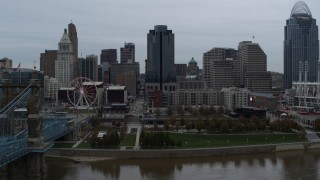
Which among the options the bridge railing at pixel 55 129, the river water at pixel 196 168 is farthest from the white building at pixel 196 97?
the river water at pixel 196 168

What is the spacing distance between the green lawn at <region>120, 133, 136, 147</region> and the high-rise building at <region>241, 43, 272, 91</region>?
162ft

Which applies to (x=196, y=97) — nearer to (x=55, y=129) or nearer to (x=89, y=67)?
(x=55, y=129)

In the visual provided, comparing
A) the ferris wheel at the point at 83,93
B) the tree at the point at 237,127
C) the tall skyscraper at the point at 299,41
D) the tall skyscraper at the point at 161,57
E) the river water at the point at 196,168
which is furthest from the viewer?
the tall skyscraper at the point at 299,41

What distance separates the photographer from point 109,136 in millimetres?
24688

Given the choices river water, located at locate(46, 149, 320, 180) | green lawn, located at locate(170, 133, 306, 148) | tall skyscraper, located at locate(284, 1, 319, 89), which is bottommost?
river water, located at locate(46, 149, 320, 180)

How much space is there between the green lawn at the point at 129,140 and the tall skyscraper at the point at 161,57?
47689mm

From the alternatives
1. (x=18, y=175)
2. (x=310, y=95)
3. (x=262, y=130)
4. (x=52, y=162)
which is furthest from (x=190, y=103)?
(x=18, y=175)

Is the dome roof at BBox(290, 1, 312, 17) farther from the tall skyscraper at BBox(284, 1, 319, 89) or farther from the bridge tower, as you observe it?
the bridge tower

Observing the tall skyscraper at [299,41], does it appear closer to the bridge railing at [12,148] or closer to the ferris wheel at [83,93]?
the ferris wheel at [83,93]

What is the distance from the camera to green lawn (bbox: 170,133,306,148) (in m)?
26.6

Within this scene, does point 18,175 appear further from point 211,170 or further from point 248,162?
point 248,162

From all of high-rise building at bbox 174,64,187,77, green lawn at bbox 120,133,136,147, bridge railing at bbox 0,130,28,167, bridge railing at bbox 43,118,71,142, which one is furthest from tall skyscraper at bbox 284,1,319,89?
bridge railing at bbox 0,130,28,167

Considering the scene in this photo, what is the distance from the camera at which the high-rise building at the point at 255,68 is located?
256ft

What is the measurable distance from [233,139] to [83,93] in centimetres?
2477
